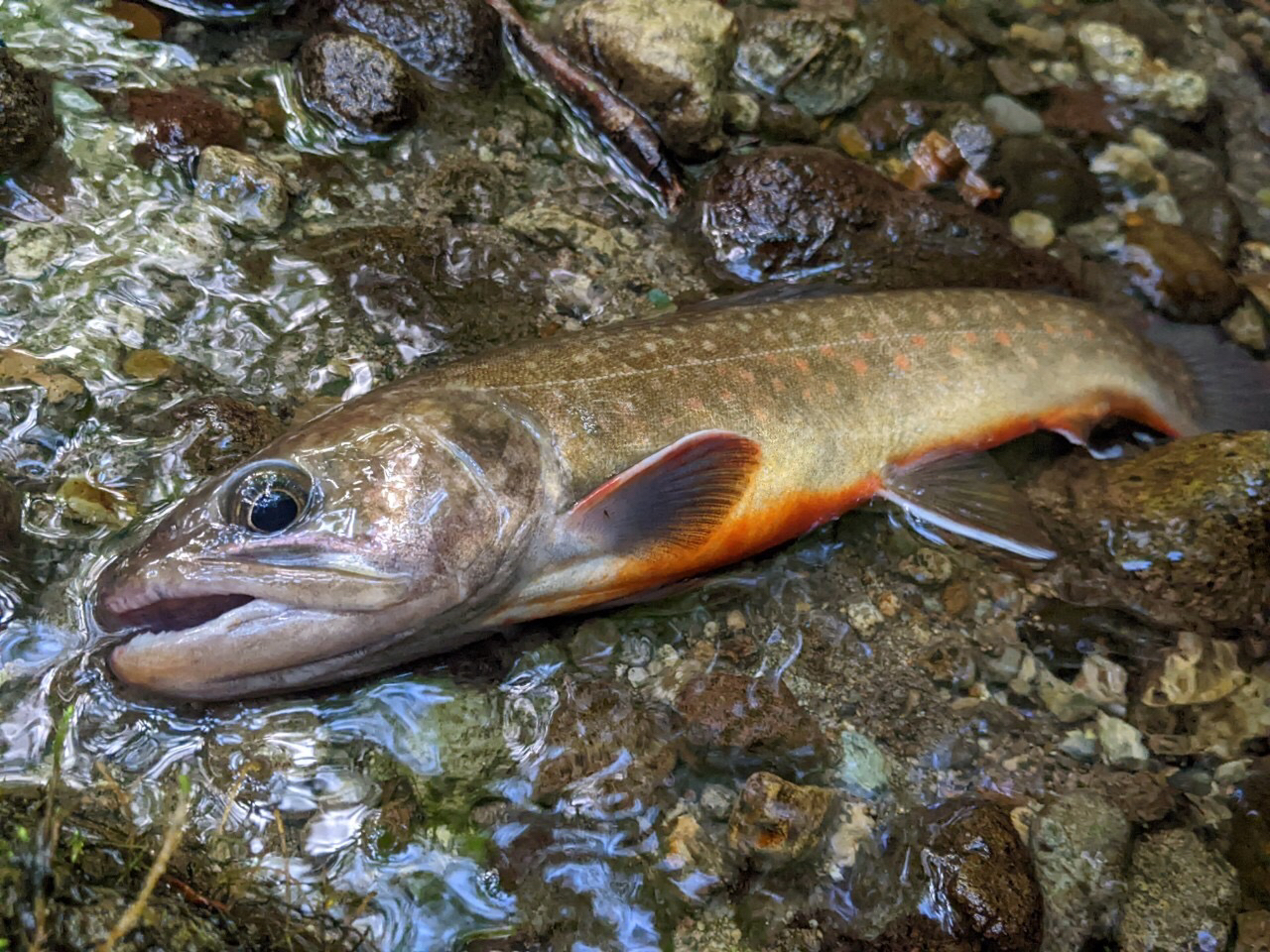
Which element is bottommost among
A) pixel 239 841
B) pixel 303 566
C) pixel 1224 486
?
pixel 239 841

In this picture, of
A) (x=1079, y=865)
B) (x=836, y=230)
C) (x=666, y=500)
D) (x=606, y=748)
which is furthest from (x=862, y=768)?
(x=836, y=230)

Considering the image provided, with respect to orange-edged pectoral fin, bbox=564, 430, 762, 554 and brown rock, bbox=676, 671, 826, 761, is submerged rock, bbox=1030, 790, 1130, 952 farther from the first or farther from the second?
orange-edged pectoral fin, bbox=564, 430, 762, 554

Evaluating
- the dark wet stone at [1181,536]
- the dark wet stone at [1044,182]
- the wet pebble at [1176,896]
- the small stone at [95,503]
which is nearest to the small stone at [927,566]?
the dark wet stone at [1181,536]

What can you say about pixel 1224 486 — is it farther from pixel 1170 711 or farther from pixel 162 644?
pixel 162 644

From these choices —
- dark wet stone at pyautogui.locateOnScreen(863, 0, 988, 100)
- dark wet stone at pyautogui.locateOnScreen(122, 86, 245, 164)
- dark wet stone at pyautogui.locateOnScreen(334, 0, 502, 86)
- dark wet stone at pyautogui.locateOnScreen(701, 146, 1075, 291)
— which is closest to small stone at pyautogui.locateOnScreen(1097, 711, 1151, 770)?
dark wet stone at pyautogui.locateOnScreen(701, 146, 1075, 291)

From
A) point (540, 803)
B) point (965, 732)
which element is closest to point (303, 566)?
point (540, 803)
